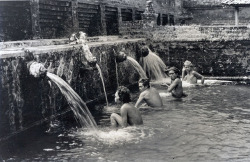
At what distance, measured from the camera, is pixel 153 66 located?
536 inches

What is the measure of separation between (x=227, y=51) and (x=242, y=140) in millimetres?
8193

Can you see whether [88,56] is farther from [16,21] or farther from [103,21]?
[103,21]

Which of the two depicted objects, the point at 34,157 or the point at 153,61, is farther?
the point at 153,61

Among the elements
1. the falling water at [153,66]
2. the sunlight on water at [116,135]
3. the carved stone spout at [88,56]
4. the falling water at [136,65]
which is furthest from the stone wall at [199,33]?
the sunlight on water at [116,135]

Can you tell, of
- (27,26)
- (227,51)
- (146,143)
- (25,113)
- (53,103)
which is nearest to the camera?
(146,143)

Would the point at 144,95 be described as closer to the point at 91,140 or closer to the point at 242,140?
the point at 91,140

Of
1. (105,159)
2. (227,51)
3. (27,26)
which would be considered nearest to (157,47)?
(227,51)

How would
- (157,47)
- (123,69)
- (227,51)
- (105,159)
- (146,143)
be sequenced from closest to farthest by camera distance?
1. (105,159)
2. (146,143)
3. (123,69)
4. (227,51)
5. (157,47)

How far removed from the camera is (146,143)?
5828mm

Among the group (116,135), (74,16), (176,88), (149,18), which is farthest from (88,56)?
(149,18)

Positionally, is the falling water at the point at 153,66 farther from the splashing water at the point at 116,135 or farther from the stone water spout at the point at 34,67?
the stone water spout at the point at 34,67

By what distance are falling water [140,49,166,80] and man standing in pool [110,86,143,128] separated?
22.3 ft

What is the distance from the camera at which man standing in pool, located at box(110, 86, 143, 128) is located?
6.54 m

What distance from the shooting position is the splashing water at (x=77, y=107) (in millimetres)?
7114
